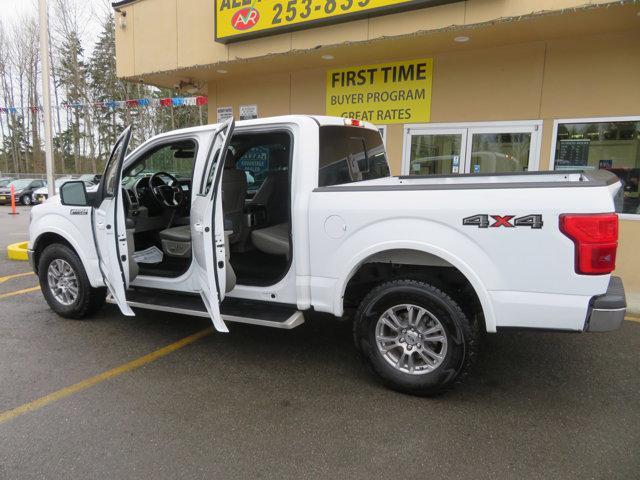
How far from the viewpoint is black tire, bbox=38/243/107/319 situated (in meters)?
4.78

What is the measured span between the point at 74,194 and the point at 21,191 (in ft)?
69.0

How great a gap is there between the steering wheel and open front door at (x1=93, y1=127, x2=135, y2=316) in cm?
125

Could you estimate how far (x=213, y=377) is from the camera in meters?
3.77

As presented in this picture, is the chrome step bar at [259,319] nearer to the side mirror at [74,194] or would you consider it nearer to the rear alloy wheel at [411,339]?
the rear alloy wheel at [411,339]

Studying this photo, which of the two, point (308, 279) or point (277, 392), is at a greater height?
point (308, 279)

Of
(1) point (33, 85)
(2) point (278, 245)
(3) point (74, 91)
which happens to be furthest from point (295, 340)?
(1) point (33, 85)

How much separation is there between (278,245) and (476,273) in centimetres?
184

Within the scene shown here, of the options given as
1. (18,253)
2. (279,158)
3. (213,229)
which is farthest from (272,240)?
(18,253)

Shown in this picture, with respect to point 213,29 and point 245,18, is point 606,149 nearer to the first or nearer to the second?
point 245,18

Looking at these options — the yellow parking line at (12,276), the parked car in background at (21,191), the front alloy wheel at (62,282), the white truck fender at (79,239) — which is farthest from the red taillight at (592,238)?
the parked car in background at (21,191)

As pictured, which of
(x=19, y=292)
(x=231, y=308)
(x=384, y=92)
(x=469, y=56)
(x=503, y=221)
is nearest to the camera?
(x=503, y=221)

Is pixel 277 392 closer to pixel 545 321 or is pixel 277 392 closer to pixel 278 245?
pixel 278 245

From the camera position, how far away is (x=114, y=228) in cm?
404

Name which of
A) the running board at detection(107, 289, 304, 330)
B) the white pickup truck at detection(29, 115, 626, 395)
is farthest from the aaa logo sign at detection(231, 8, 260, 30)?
the running board at detection(107, 289, 304, 330)
